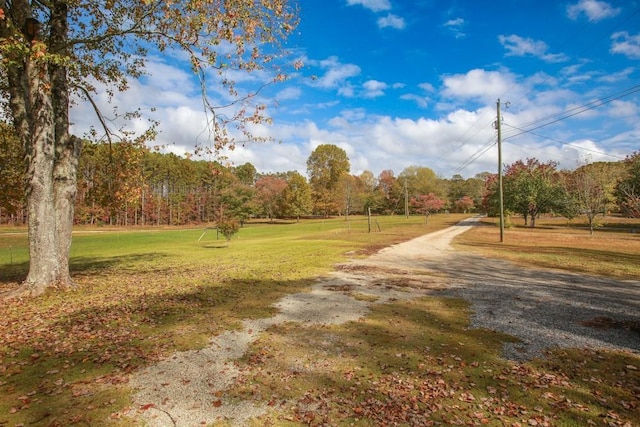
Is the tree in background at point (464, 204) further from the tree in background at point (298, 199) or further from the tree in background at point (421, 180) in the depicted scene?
the tree in background at point (298, 199)

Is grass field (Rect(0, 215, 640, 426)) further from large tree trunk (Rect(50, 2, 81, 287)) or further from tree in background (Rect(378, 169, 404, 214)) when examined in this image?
tree in background (Rect(378, 169, 404, 214))

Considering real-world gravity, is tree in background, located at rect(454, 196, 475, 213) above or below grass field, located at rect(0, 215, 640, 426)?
above

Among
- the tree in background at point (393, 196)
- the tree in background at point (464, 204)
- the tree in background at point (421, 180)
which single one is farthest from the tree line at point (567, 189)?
the tree in background at point (464, 204)

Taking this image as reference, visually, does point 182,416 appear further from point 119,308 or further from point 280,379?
point 119,308

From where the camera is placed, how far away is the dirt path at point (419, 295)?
15.6 feet

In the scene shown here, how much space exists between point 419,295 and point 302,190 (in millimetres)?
75137

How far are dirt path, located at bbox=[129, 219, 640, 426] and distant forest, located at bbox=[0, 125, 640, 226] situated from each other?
498 centimetres

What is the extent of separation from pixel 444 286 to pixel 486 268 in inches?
212

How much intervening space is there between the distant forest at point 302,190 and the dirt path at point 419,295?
4976 millimetres

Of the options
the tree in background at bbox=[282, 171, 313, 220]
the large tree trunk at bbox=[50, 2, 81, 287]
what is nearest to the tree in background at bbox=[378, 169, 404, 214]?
the tree in background at bbox=[282, 171, 313, 220]

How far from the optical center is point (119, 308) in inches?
365

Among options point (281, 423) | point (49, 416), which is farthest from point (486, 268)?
point (49, 416)

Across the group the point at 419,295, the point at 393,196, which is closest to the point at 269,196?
the point at 393,196

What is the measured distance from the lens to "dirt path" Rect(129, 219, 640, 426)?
15.6 feet
